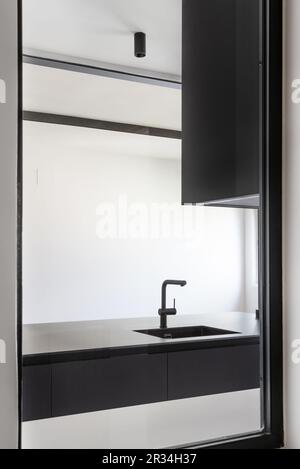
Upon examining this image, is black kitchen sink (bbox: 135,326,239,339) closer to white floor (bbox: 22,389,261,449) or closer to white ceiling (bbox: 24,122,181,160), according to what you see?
white floor (bbox: 22,389,261,449)

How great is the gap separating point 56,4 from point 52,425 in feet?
5.12

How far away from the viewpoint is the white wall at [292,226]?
1.36 metres

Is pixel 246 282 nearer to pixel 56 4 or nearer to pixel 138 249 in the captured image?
pixel 138 249

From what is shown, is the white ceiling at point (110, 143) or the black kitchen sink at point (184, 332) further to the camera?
the black kitchen sink at point (184, 332)

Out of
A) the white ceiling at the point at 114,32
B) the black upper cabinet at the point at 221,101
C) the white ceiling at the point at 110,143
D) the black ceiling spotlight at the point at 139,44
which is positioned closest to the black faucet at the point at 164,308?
the black upper cabinet at the point at 221,101

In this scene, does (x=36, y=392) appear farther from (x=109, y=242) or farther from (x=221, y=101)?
(x=221, y=101)

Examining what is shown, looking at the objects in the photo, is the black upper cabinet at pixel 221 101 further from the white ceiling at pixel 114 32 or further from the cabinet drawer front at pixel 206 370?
the cabinet drawer front at pixel 206 370

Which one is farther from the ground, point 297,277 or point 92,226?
point 92,226

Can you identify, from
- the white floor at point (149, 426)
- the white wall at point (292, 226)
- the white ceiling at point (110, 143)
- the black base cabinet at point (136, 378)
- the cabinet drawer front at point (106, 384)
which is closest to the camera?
the white floor at point (149, 426)

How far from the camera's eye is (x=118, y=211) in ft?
5.59

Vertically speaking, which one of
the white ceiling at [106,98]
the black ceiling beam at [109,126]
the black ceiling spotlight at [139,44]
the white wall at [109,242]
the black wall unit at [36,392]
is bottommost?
the black wall unit at [36,392]

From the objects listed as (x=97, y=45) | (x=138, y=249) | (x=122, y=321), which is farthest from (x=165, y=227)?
(x=97, y=45)

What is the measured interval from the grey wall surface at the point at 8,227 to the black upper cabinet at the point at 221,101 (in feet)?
2.54

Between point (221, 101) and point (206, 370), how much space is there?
1.10 meters
